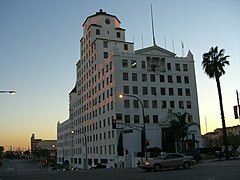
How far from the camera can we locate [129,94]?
58812 mm

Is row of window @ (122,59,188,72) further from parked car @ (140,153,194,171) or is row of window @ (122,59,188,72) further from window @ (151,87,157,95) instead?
parked car @ (140,153,194,171)

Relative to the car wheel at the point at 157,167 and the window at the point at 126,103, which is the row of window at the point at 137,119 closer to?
the window at the point at 126,103

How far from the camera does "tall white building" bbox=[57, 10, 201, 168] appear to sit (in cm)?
5741

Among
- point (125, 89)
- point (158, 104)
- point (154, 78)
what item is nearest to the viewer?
point (125, 89)

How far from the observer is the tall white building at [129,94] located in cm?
5741

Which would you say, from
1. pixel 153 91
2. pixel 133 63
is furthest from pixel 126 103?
pixel 133 63

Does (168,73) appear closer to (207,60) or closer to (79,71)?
(207,60)

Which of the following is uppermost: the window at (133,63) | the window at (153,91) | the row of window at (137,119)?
the window at (133,63)

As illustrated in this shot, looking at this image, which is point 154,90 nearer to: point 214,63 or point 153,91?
point 153,91

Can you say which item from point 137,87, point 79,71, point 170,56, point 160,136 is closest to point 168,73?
point 170,56

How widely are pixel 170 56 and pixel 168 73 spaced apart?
12.4 ft

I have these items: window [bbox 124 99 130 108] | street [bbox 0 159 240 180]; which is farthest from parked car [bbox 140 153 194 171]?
window [bbox 124 99 130 108]

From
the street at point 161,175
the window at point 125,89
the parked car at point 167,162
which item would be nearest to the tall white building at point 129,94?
the window at point 125,89

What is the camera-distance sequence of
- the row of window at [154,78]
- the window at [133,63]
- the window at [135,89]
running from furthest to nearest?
the window at [133,63] < the row of window at [154,78] < the window at [135,89]
